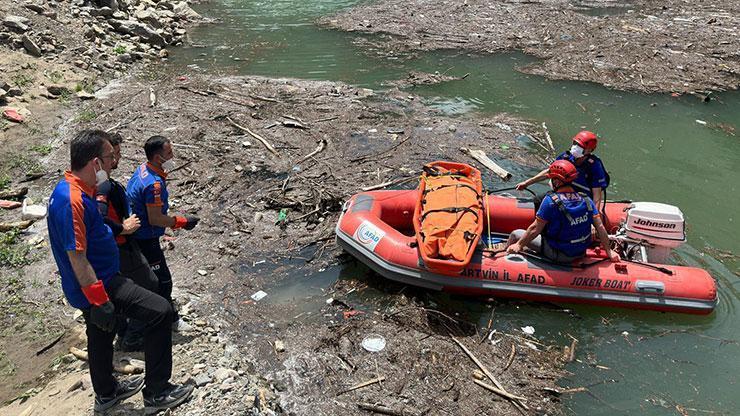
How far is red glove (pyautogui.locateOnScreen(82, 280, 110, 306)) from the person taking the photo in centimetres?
360

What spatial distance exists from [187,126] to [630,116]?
32.5 ft

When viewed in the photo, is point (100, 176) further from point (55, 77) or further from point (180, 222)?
point (55, 77)

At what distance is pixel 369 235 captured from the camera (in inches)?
266

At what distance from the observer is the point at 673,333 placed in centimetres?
609

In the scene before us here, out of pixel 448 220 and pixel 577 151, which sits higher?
pixel 577 151

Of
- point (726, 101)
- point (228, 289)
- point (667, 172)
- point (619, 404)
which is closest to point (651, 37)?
point (726, 101)

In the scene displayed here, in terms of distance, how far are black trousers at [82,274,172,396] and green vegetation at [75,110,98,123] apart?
26.9ft

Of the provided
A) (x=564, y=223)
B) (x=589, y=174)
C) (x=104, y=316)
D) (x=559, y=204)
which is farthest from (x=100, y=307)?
(x=589, y=174)

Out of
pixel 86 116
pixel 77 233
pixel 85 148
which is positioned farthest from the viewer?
pixel 86 116

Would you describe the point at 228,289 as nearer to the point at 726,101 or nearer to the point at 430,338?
the point at 430,338

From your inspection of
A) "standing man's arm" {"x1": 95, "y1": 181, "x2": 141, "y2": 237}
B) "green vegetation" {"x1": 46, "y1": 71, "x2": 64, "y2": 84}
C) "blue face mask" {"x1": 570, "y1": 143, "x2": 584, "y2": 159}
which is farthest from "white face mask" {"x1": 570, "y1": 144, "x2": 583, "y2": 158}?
"green vegetation" {"x1": 46, "y1": 71, "x2": 64, "y2": 84}

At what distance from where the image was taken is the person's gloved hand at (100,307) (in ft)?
11.8

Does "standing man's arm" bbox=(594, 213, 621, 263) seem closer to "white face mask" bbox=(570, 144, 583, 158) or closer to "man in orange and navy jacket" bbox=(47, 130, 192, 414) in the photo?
"white face mask" bbox=(570, 144, 583, 158)

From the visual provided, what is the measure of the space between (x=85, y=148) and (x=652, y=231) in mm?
6145
